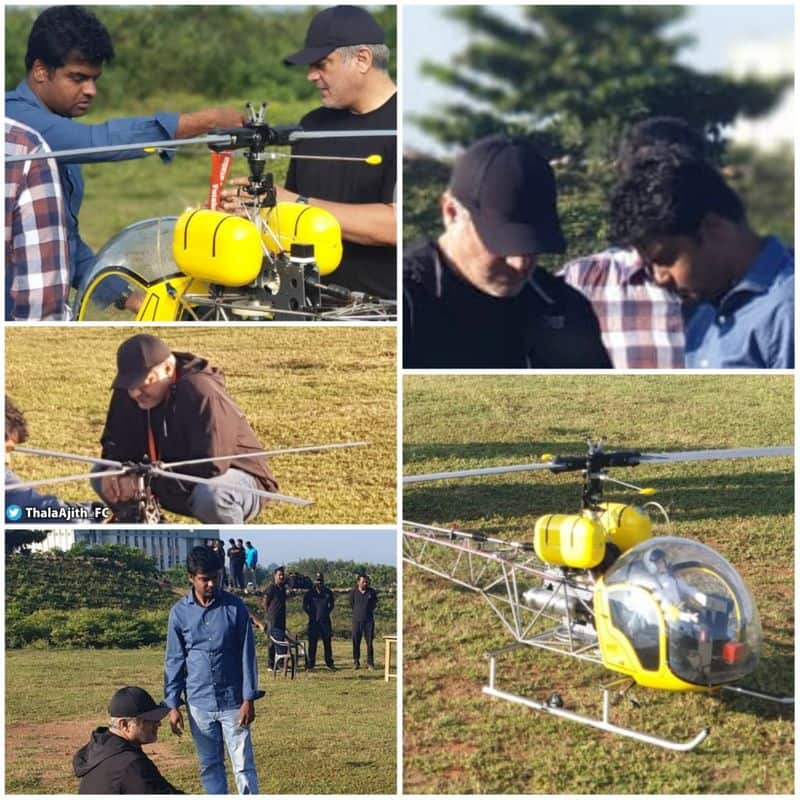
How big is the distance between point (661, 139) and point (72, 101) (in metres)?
2.86

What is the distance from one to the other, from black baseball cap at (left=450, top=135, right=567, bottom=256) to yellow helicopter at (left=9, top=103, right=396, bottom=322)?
1.57 feet

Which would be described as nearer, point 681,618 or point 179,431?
point 681,618

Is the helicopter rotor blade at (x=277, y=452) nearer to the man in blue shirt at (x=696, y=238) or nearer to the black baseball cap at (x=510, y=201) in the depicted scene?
the black baseball cap at (x=510, y=201)

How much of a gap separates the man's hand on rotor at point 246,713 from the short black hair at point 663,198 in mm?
2881

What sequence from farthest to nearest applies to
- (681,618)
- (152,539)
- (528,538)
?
(528,538) → (152,539) → (681,618)

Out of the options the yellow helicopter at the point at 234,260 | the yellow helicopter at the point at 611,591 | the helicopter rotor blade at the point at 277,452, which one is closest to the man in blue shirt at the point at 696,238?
the yellow helicopter at the point at 611,591

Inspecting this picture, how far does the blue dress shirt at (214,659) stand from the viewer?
852 centimetres

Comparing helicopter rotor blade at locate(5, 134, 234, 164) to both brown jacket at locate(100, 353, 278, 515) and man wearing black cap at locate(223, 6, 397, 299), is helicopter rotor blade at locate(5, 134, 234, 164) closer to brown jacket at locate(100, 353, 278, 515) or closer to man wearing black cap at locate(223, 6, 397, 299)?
man wearing black cap at locate(223, 6, 397, 299)

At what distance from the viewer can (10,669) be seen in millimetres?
8875

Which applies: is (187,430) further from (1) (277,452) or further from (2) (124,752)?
(2) (124,752)

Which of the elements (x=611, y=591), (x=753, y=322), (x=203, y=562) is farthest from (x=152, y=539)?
(x=753, y=322)

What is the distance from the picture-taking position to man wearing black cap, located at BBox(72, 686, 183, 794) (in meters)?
8.00

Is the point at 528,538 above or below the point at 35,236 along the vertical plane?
below

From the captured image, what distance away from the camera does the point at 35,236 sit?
8.48m
